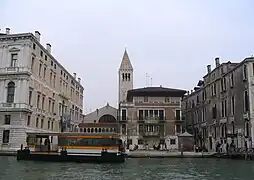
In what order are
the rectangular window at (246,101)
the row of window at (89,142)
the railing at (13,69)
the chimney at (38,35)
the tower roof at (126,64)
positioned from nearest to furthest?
the row of window at (89,142) → the rectangular window at (246,101) → the railing at (13,69) → the chimney at (38,35) → the tower roof at (126,64)

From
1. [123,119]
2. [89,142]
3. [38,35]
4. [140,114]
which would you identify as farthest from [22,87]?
[140,114]

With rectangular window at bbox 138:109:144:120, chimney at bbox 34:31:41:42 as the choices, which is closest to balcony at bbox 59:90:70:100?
chimney at bbox 34:31:41:42

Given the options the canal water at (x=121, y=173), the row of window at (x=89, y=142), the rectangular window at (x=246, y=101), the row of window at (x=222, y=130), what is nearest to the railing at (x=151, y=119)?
the row of window at (x=222, y=130)

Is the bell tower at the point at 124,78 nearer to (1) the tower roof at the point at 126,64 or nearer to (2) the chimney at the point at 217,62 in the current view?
(1) the tower roof at the point at 126,64

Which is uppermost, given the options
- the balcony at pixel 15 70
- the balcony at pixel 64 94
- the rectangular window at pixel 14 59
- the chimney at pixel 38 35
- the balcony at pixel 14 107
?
the chimney at pixel 38 35

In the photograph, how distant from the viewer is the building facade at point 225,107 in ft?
114

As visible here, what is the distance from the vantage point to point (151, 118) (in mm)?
51656

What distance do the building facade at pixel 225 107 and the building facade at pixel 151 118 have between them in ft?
13.3

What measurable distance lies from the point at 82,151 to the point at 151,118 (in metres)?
24.9

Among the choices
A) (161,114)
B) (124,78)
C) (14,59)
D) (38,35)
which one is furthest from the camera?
(124,78)

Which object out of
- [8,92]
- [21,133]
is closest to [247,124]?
[21,133]

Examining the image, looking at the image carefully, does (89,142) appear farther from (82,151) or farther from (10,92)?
(10,92)

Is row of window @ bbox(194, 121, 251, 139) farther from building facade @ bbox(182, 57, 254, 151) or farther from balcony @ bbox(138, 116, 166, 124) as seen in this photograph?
balcony @ bbox(138, 116, 166, 124)

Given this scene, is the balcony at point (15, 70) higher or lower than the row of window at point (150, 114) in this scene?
higher
